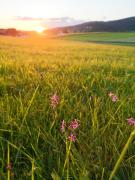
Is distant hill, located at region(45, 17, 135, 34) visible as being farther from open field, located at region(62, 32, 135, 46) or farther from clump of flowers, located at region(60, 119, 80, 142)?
clump of flowers, located at region(60, 119, 80, 142)

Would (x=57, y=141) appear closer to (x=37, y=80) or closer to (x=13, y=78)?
(x=37, y=80)

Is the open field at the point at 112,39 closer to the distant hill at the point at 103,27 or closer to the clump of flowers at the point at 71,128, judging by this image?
the distant hill at the point at 103,27

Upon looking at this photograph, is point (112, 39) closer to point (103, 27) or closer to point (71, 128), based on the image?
point (103, 27)

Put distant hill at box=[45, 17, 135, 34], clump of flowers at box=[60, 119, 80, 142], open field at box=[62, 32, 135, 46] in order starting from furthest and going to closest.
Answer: distant hill at box=[45, 17, 135, 34] → open field at box=[62, 32, 135, 46] → clump of flowers at box=[60, 119, 80, 142]

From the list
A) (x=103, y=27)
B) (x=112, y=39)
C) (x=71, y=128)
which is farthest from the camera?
(x=103, y=27)

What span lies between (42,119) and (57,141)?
0.35 m

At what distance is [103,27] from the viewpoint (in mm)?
90438

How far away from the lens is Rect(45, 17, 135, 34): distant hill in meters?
85.9

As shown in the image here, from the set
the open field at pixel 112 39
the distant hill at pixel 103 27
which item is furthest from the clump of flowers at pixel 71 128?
the distant hill at pixel 103 27

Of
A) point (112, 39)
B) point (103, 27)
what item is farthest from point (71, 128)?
point (103, 27)

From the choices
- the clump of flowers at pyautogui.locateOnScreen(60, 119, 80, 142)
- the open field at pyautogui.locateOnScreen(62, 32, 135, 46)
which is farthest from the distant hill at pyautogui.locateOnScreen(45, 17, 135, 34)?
the clump of flowers at pyautogui.locateOnScreen(60, 119, 80, 142)

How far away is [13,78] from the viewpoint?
3.44 meters

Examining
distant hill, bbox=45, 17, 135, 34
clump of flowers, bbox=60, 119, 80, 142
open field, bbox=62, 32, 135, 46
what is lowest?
open field, bbox=62, 32, 135, 46

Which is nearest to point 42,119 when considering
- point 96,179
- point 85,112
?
point 85,112
